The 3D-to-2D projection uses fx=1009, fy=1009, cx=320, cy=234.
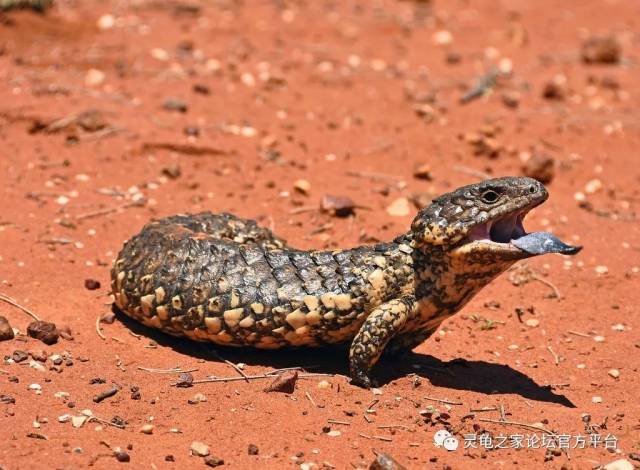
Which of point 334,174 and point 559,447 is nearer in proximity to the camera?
point 559,447

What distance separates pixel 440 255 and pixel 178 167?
369 cm

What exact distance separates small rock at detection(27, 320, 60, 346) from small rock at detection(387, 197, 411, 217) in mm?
3419

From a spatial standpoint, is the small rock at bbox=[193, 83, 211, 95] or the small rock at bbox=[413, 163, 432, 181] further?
the small rock at bbox=[193, 83, 211, 95]

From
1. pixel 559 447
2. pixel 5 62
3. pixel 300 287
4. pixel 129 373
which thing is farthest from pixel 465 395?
pixel 5 62

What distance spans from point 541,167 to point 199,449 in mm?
5486

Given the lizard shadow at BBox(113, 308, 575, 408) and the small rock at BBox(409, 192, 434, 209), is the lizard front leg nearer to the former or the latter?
the lizard shadow at BBox(113, 308, 575, 408)

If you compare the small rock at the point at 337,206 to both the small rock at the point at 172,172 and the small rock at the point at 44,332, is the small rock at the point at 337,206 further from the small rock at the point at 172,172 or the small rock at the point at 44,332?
the small rock at the point at 44,332

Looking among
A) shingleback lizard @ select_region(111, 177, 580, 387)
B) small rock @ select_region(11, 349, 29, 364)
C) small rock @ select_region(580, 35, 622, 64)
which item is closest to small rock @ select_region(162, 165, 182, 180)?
shingleback lizard @ select_region(111, 177, 580, 387)

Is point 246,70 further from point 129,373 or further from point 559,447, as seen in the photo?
point 559,447

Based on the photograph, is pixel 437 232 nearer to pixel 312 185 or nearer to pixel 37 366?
pixel 37 366

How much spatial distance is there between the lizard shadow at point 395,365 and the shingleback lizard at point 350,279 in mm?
171

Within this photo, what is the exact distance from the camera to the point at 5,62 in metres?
11.0

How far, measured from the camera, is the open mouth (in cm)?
572

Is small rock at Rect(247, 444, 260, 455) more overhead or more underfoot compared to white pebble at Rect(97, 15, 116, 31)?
more overhead
